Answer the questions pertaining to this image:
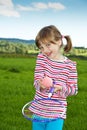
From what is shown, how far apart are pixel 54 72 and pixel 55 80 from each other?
95 mm

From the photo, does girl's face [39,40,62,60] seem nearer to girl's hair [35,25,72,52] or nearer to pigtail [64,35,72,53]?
girl's hair [35,25,72,52]

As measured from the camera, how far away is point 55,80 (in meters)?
5.11

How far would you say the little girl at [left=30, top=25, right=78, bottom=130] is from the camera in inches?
197

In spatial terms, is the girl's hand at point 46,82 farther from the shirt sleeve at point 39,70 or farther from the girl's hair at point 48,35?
the girl's hair at point 48,35

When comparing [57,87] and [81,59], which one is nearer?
[57,87]

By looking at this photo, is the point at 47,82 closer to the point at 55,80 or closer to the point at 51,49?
the point at 55,80

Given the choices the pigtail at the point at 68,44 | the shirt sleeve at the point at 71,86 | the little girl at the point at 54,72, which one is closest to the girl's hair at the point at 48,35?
the little girl at the point at 54,72

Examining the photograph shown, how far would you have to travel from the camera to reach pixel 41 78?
4.97 meters

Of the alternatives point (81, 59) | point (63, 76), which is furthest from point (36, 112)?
point (81, 59)

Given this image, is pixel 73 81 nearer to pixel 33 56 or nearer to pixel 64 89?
pixel 64 89

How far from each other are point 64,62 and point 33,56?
48572 mm

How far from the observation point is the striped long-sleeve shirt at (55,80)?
5090mm

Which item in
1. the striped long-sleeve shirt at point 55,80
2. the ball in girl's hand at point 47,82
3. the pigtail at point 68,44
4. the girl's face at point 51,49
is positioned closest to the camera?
the ball in girl's hand at point 47,82

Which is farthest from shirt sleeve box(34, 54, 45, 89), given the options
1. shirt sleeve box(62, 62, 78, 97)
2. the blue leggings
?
the blue leggings
